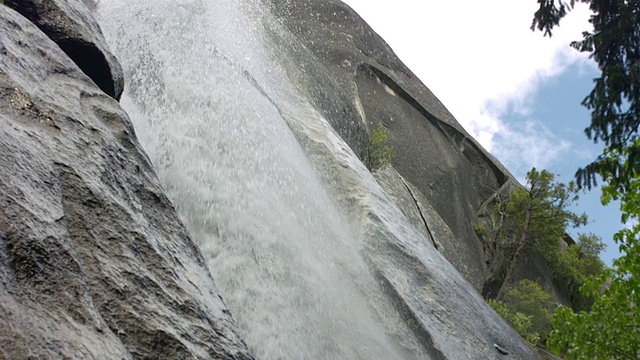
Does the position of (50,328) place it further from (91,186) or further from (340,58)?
(340,58)

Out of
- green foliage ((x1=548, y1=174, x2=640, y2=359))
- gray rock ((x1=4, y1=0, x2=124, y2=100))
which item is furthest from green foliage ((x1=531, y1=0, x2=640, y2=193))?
gray rock ((x1=4, y1=0, x2=124, y2=100))

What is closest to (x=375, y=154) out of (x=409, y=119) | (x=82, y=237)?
(x=409, y=119)

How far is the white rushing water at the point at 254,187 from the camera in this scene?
907 centimetres

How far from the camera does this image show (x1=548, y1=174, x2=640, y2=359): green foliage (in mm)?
13320

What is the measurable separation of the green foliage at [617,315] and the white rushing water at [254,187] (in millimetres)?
5052

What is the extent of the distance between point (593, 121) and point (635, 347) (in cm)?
494

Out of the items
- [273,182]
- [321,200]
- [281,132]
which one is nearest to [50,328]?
[273,182]

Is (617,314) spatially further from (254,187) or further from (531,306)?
(531,306)

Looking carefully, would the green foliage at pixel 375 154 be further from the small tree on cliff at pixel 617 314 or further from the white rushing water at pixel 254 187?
the small tree on cliff at pixel 617 314

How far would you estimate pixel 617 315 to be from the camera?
1362 centimetres

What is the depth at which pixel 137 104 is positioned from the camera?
39.8ft

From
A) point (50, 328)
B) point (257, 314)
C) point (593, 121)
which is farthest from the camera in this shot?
point (593, 121)

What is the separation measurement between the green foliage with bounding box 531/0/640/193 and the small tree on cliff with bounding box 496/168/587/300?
15.1m

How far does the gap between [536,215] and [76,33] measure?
22.1m
